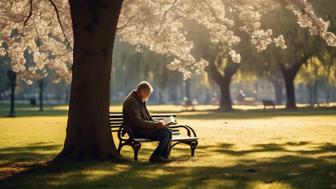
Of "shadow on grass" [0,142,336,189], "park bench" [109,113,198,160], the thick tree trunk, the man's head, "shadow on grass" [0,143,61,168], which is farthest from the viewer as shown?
"shadow on grass" [0,143,61,168]

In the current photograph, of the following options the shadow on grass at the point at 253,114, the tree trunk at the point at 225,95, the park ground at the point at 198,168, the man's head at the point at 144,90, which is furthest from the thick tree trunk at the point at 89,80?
the tree trunk at the point at 225,95

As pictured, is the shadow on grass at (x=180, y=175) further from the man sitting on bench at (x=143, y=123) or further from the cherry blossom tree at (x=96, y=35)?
the cherry blossom tree at (x=96, y=35)

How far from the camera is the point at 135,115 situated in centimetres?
1245

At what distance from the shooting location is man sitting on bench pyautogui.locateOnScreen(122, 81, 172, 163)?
12.4 meters

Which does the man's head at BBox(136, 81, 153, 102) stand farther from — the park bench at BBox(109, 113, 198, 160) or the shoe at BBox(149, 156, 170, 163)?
the shoe at BBox(149, 156, 170, 163)

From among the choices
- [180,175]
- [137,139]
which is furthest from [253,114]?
[180,175]

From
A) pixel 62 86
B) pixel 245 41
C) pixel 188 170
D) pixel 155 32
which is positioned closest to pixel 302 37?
pixel 245 41

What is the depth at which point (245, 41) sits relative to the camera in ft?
144

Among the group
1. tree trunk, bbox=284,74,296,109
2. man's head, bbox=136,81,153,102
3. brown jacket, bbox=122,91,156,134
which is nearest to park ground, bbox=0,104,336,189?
brown jacket, bbox=122,91,156,134

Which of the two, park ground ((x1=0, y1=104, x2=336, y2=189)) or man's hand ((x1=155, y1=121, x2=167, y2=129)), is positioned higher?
man's hand ((x1=155, y1=121, x2=167, y2=129))

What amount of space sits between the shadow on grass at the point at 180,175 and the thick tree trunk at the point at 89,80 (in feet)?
2.01

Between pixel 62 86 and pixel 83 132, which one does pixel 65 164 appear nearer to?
pixel 83 132

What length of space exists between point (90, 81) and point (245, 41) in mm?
32458

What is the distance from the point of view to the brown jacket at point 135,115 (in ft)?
40.8
